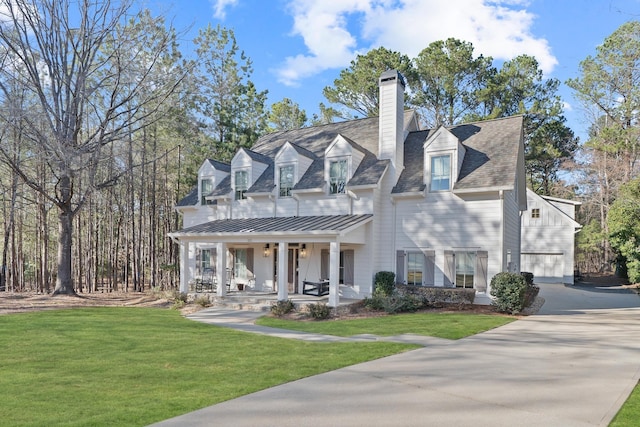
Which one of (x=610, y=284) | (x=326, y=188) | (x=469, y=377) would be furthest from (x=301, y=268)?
(x=610, y=284)

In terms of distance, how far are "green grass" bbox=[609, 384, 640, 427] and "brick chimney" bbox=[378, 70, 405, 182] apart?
472 inches

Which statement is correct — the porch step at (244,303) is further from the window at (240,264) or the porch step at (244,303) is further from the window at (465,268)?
the window at (465,268)

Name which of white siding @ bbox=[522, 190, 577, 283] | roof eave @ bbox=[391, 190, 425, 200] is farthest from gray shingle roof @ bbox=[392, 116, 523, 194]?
white siding @ bbox=[522, 190, 577, 283]

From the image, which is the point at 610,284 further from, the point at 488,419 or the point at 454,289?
the point at 488,419

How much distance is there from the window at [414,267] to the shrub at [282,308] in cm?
487

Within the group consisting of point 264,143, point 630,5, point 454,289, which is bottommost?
point 454,289

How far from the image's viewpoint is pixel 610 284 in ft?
92.1

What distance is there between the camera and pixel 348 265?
1681 cm

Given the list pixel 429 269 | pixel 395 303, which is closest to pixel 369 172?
pixel 429 269

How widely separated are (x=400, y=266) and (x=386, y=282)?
1.03 metres

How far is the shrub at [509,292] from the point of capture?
44.7ft

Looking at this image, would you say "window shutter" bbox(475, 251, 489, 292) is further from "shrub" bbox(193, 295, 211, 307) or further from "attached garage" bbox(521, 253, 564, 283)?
"attached garage" bbox(521, 253, 564, 283)

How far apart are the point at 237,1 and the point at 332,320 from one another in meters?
11.1

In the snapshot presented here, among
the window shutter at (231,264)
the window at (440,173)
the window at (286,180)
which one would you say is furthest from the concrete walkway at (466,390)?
the window shutter at (231,264)
